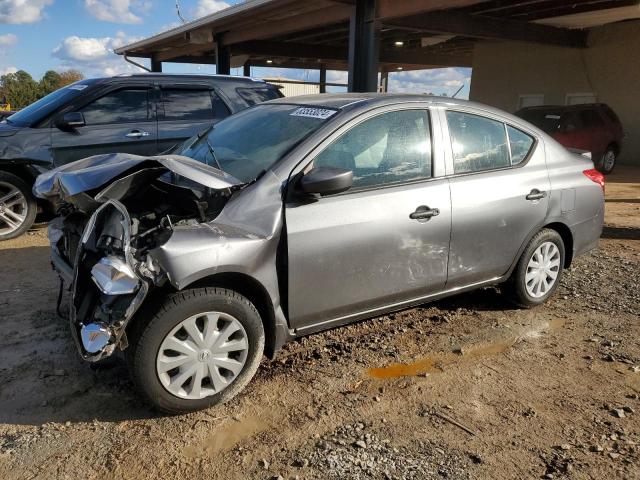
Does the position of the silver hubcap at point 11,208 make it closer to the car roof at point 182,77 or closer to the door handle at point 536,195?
the car roof at point 182,77

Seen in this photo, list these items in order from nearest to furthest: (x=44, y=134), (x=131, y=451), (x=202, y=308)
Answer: (x=131, y=451) → (x=202, y=308) → (x=44, y=134)

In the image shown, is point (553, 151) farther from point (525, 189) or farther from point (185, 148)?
point (185, 148)

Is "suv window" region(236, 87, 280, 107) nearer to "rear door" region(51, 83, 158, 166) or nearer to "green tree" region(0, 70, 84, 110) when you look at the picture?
"rear door" region(51, 83, 158, 166)

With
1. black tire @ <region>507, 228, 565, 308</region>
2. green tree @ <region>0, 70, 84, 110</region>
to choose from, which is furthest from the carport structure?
green tree @ <region>0, 70, 84, 110</region>

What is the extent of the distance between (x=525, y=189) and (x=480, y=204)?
55cm

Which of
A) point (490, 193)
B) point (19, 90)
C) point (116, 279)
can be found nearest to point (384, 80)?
point (490, 193)

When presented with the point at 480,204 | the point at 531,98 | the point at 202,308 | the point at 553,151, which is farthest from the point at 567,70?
the point at 202,308

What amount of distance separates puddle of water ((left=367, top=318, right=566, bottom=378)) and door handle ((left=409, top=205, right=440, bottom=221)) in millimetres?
969

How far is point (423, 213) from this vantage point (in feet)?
11.9

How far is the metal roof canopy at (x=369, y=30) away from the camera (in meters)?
12.1

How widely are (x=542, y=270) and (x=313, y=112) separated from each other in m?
Result: 2.38

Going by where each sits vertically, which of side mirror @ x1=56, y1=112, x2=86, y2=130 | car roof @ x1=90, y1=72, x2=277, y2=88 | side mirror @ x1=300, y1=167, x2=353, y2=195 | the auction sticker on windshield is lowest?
side mirror @ x1=300, y1=167, x2=353, y2=195

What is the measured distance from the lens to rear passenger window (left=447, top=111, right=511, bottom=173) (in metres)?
3.91

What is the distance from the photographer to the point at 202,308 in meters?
2.87
